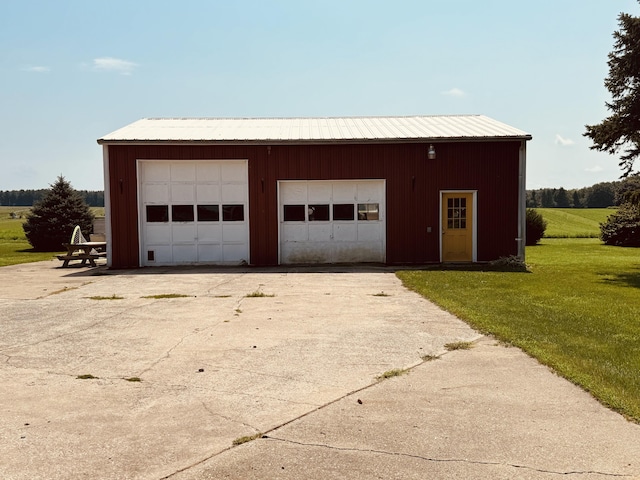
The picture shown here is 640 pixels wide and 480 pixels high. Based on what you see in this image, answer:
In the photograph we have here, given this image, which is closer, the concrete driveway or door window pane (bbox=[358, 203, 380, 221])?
the concrete driveway

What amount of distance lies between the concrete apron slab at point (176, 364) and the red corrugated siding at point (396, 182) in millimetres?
5512

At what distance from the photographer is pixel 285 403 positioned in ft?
15.5

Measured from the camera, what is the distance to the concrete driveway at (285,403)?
3.58 m

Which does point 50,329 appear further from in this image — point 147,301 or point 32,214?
point 32,214

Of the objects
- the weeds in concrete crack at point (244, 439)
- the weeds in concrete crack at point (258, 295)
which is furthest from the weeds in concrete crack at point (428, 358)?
the weeds in concrete crack at point (258, 295)

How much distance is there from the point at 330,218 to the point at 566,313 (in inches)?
367

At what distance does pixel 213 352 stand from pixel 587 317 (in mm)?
5572

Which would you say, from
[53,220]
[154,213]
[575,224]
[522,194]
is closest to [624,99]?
[522,194]

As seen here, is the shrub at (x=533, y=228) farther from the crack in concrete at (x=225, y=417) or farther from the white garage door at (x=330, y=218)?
the crack in concrete at (x=225, y=417)

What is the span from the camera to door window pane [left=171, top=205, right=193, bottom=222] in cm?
1717

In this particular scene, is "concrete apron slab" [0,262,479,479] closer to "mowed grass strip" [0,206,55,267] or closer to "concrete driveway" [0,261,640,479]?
"concrete driveway" [0,261,640,479]

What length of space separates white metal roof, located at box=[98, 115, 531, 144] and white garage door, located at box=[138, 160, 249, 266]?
97cm

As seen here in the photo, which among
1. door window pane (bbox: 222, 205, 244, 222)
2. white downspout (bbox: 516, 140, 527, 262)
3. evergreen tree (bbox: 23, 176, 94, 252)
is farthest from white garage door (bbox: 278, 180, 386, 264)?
evergreen tree (bbox: 23, 176, 94, 252)

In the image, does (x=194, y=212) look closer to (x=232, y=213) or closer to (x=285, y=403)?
(x=232, y=213)
